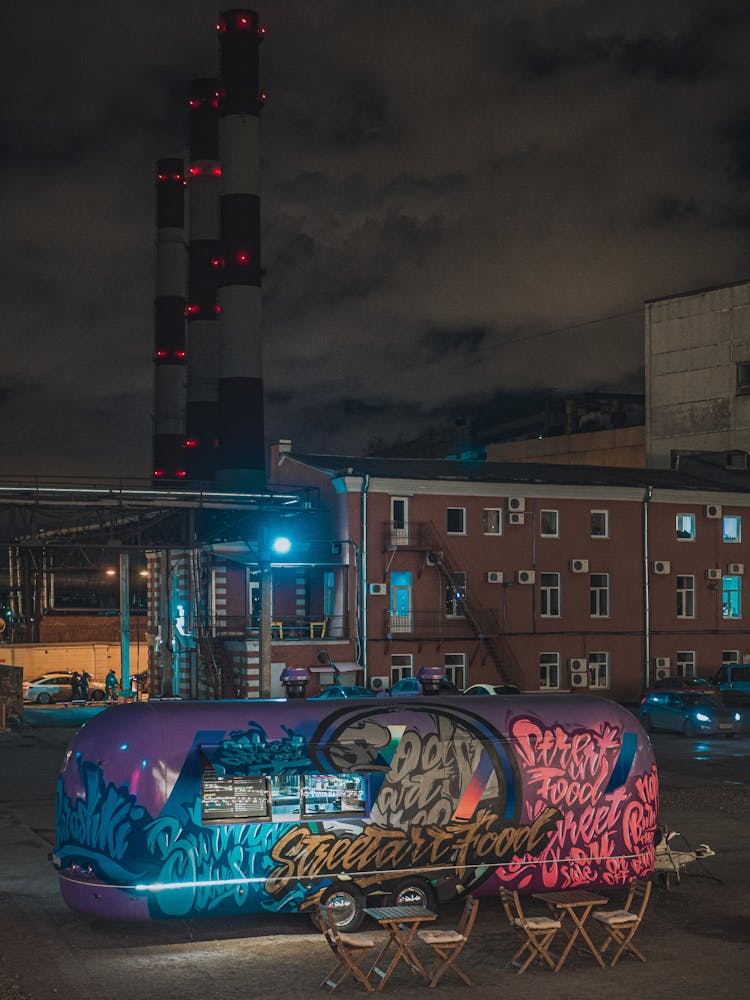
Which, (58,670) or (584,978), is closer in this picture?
(584,978)

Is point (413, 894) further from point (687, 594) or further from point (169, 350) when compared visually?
point (169, 350)

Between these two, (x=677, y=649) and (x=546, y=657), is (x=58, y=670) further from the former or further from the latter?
(x=677, y=649)

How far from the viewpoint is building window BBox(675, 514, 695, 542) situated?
173 ft

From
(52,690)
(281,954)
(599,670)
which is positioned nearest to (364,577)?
(599,670)

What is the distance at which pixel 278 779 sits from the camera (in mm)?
15234

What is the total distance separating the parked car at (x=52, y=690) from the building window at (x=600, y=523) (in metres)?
22.7

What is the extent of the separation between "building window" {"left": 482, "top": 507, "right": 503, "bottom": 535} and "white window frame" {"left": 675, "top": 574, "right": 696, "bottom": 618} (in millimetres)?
8569

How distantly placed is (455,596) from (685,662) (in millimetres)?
10900

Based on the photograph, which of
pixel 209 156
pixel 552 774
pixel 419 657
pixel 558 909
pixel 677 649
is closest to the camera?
pixel 558 909

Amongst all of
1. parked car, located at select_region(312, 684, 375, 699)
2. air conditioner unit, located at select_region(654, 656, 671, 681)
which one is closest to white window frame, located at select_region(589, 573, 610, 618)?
air conditioner unit, located at select_region(654, 656, 671, 681)

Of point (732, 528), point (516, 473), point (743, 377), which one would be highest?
point (743, 377)

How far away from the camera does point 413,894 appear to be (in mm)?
15531

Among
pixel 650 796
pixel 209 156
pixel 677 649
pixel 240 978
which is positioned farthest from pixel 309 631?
pixel 209 156

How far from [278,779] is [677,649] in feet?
128
